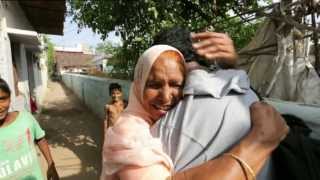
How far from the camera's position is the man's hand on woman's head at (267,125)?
0.92 m

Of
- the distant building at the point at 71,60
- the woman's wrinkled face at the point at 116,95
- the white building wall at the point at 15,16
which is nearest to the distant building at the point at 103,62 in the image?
the white building wall at the point at 15,16

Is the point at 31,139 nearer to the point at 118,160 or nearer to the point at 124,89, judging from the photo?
the point at 118,160

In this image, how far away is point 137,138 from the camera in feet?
3.17

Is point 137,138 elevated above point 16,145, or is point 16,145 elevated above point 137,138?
point 137,138

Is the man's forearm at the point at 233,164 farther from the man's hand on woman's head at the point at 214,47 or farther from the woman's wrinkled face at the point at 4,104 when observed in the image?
the woman's wrinkled face at the point at 4,104

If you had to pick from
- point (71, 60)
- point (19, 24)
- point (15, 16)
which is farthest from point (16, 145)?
point (71, 60)

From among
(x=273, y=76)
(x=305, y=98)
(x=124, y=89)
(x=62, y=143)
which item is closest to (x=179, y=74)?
(x=305, y=98)

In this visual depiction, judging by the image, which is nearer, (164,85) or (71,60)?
(164,85)

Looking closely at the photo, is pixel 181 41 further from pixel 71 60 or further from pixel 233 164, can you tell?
pixel 71 60

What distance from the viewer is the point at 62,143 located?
7844 mm

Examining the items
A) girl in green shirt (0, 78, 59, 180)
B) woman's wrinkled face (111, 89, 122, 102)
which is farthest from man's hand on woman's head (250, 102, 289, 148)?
woman's wrinkled face (111, 89, 122, 102)

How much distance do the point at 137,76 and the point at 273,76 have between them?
2.36 m

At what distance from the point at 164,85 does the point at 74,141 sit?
7.27 m

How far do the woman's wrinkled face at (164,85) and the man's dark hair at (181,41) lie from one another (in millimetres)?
46
